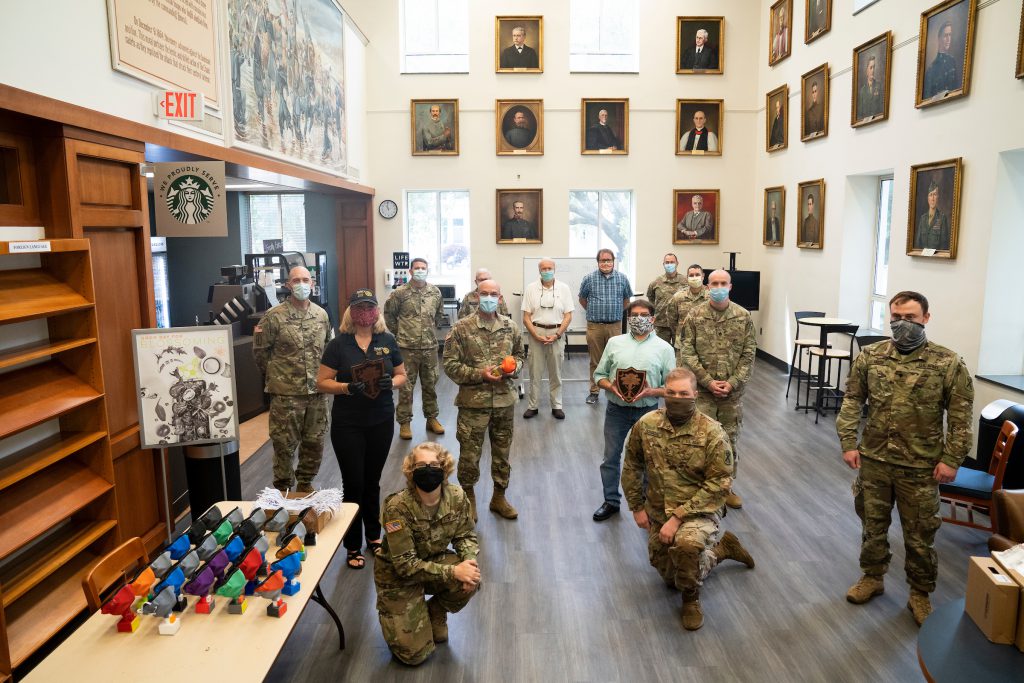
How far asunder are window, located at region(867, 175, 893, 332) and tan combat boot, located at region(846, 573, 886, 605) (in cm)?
598

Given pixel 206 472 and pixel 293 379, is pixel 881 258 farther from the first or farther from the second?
pixel 206 472

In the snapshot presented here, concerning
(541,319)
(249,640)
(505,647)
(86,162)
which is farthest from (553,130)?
(249,640)

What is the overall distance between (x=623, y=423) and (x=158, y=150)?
4.40 metres

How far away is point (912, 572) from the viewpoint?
4410mm

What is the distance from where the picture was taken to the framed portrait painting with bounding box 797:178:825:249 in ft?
35.6

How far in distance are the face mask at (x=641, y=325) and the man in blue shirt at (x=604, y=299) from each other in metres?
3.69

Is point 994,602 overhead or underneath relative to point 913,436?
underneath

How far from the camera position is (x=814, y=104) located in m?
11.0

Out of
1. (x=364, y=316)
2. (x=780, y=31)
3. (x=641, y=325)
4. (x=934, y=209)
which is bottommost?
(x=641, y=325)

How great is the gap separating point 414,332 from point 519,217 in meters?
6.30

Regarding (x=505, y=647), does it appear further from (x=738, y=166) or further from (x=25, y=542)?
(x=738, y=166)

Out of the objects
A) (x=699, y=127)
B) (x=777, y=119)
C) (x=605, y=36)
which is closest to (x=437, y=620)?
(x=777, y=119)

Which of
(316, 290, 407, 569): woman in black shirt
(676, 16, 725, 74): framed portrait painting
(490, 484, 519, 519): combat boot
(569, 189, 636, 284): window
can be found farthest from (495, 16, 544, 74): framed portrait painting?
(490, 484, 519, 519): combat boot

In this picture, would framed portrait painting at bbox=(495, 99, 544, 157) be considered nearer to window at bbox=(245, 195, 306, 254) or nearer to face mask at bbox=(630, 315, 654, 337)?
window at bbox=(245, 195, 306, 254)
